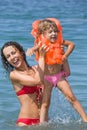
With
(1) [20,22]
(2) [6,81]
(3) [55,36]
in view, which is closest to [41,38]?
(3) [55,36]

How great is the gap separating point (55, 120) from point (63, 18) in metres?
15.0

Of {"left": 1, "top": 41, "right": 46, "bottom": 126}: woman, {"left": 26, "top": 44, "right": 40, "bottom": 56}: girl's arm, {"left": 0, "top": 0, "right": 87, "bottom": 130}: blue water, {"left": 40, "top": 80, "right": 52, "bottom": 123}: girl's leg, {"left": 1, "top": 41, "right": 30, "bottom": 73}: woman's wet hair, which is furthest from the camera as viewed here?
{"left": 0, "top": 0, "right": 87, "bottom": 130}: blue water

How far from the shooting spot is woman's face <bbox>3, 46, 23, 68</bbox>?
772 centimetres

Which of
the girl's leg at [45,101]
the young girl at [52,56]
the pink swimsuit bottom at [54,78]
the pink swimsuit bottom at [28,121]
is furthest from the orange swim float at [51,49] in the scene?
the pink swimsuit bottom at [28,121]

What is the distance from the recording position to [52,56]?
802 centimetres

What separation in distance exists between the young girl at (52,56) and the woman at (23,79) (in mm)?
167

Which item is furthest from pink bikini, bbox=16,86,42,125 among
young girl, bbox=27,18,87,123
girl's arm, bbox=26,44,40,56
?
girl's arm, bbox=26,44,40,56

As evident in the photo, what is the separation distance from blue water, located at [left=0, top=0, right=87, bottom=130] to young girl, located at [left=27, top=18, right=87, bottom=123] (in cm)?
45

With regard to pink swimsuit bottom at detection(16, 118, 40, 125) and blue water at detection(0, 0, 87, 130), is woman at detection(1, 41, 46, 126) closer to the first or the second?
pink swimsuit bottom at detection(16, 118, 40, 125)

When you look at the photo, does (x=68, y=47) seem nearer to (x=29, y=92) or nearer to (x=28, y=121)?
(x=29, y=92)

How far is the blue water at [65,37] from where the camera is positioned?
29.3 feet

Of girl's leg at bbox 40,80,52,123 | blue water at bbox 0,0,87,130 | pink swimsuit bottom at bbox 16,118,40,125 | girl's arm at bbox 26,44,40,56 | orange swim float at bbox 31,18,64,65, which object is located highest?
girl's arm at bbox 26,44,40,56

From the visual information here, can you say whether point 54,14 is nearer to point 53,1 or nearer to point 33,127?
point 53,1

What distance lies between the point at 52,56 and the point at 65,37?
10.3m
